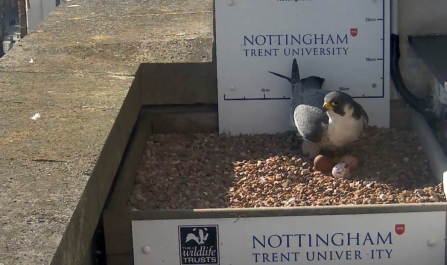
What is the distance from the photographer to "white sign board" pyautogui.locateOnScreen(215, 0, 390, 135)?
3.91m

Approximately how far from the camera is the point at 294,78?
383 centimetres

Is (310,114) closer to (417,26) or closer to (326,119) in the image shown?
(326,119)

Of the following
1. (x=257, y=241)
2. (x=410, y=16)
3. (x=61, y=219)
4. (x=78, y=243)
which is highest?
(x=410, y=16)

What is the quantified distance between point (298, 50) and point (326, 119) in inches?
20.5

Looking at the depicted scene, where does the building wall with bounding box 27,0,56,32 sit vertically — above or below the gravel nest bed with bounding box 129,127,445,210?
below

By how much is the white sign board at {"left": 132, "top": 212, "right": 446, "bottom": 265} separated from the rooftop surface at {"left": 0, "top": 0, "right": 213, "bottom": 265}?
1.07 ft

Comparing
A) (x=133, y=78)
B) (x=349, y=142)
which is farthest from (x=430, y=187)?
(x=133, y=78)

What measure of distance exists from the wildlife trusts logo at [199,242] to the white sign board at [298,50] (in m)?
1.12

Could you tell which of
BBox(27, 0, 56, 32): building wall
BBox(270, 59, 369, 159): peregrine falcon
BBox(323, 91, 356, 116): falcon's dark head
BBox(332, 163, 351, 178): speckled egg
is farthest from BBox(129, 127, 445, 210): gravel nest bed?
BBox(27, 0, 56, 32): building wall

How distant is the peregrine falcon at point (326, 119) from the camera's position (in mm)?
3516

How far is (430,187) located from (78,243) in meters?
1.67

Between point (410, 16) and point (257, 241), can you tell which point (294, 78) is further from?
point (257, 241)

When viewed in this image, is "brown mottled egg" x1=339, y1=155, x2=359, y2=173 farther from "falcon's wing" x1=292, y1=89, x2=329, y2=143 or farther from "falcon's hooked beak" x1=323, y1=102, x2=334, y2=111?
"falcon's hooked beak" x1=323, y1=102, x2=334, y2=111

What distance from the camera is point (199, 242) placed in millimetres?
3008
